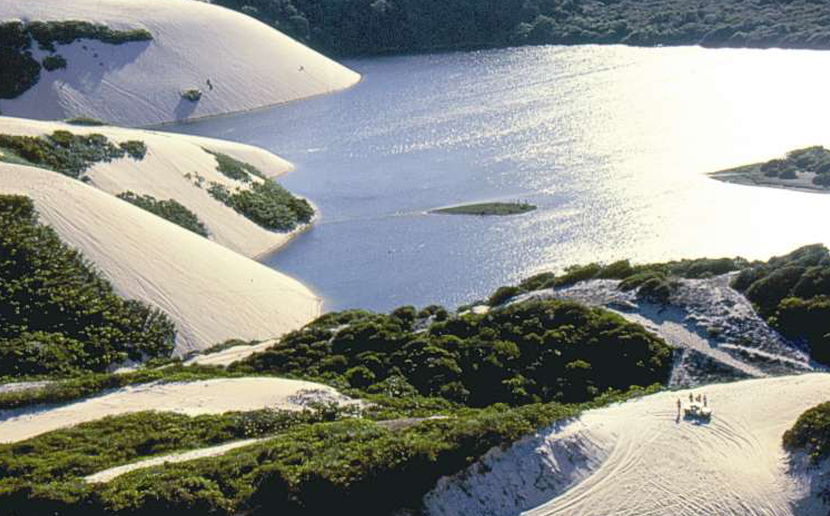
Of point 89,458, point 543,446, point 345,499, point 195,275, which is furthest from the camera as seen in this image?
point 195,275

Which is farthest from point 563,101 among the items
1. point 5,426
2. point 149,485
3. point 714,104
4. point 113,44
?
point 149,485

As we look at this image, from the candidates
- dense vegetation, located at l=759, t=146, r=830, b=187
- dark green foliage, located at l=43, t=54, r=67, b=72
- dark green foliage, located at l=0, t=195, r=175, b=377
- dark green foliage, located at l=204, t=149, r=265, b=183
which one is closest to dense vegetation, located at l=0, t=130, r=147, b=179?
dark green foliage, located at l=204, t=149, r=265, b=183

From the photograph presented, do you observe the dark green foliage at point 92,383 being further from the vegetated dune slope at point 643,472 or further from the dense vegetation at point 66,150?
the dense vegetation at point 66,150

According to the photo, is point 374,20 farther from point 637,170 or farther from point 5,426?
point 5,426

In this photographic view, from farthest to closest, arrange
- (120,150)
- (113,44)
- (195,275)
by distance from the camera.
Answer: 1. (113,44)
2. (120,150)
3. (195,275)

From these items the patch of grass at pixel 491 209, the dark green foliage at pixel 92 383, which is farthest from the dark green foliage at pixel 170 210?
the dark green foliage at pixel 92 383

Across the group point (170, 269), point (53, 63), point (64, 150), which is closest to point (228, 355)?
point (170, 269)

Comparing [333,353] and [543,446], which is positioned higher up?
[543,446]
